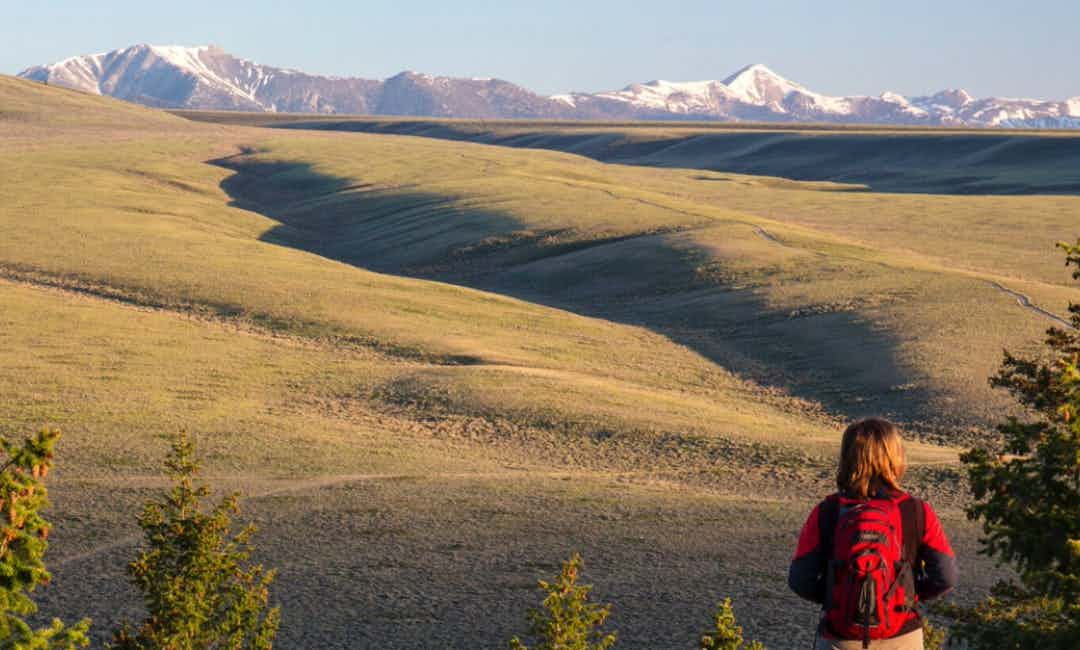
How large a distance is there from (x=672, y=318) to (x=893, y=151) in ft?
456

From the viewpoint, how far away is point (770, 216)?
9362 centimetres

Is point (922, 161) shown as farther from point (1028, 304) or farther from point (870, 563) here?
point (870, 563)

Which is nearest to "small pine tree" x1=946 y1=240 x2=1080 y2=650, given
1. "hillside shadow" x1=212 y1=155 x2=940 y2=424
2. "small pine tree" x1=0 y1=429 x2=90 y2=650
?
"small pine tree" x1=0 y1=429 x2=90 y2=650

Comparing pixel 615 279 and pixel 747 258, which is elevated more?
pixel 747 258

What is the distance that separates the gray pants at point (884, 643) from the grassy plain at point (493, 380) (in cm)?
901

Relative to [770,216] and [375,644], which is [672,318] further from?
[770,216]

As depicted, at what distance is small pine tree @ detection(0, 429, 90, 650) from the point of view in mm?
7480

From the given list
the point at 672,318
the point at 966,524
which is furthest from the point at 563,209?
the point at 966,524

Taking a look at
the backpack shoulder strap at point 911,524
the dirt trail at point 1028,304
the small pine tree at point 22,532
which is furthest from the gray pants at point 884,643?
the dirt trail at point 1028,304

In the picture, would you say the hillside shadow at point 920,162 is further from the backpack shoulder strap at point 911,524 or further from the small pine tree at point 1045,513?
the backpack shoulder strap at point 911,524

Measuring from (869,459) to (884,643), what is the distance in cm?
111

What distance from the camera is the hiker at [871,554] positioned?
6930 millimetres

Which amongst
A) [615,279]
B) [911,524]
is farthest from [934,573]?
[615,279]

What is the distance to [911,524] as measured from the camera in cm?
706
